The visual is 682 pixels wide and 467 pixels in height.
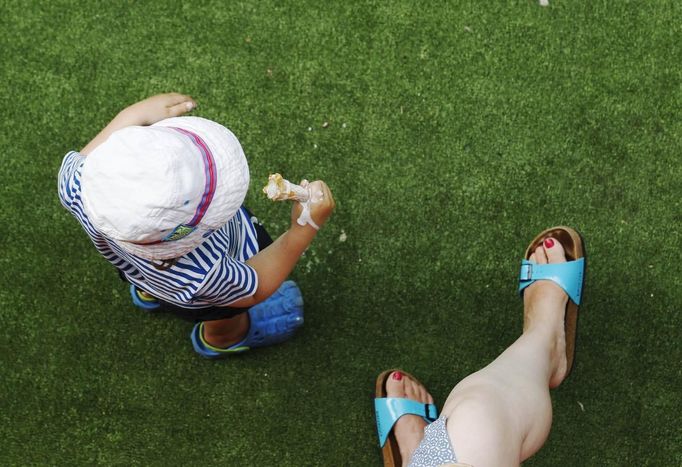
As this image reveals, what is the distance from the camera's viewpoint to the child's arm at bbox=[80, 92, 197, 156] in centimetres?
169

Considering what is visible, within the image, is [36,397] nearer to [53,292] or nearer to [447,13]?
[53,292]

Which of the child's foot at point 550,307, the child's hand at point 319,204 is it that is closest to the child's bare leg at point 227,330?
the child's hand at point 319,204

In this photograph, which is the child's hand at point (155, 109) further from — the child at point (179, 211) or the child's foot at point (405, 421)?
the child's foot at point (405, 421)

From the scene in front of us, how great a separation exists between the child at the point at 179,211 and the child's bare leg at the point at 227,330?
1 centimetres

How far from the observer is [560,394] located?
7.61 feet

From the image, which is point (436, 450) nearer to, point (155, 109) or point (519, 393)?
point (519, 393)

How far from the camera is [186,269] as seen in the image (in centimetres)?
150

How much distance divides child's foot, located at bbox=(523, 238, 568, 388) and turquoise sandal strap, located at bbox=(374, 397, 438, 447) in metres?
0.42

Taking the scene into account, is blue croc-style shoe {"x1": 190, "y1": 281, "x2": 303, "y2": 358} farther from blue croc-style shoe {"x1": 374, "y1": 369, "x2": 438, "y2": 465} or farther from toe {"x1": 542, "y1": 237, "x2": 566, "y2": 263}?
toe {"x1": 542, "y1": 237, "x2": 566, "y2": 263}

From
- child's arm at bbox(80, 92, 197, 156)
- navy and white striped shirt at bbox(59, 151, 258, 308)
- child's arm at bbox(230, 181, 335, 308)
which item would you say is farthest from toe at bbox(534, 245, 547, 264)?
child's arm at bbox(80, 92, 197, 156)

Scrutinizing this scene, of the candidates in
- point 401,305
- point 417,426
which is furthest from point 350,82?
point 417,426

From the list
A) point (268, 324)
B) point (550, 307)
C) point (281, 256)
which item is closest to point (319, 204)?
point (281, 256)

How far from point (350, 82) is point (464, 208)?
2.10 ft

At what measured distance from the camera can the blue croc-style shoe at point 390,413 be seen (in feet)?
7.32
